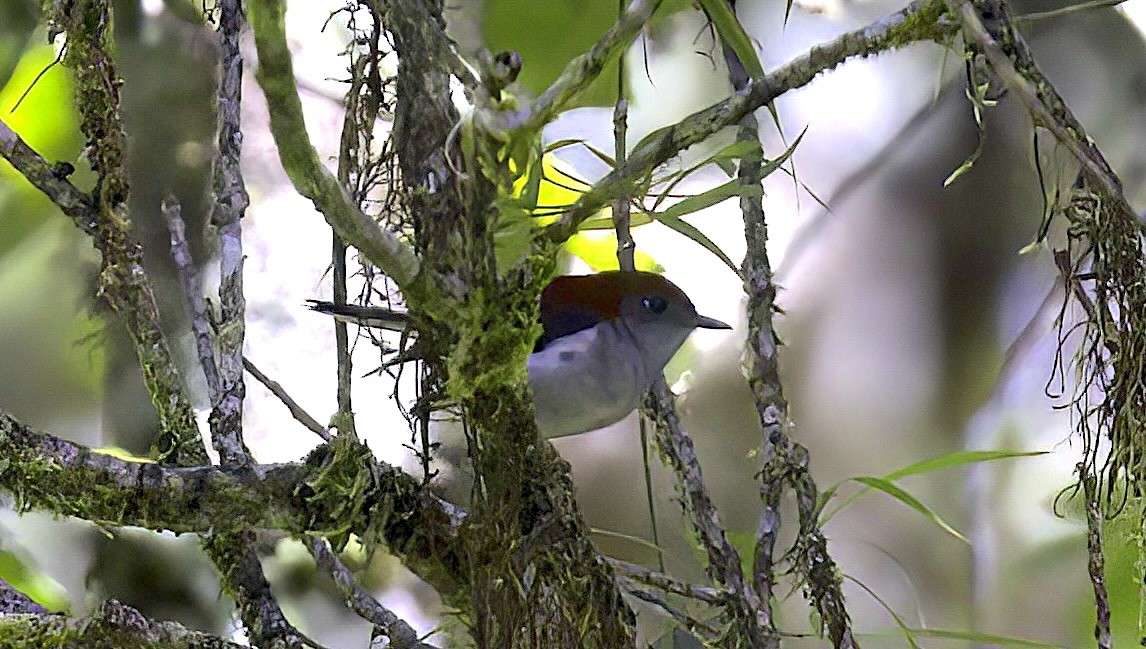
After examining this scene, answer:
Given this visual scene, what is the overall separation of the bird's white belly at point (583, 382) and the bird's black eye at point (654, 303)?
0.16 ft

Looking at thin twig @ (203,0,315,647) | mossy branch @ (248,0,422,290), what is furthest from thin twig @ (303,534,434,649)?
mossy branch @ (248,0,422,290)

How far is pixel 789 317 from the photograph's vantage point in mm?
1151

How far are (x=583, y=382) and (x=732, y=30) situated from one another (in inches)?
9.9

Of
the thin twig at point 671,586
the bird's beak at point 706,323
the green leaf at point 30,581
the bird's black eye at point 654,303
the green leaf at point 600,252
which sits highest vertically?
the green leaf at point 600,252

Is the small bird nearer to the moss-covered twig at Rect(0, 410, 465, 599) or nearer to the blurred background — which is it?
the moss-covered twig at Rect(0, 410, 465, 599)

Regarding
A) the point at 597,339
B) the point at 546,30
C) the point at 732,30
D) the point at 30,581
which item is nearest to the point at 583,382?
the point at 597,339

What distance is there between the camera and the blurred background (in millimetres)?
1002

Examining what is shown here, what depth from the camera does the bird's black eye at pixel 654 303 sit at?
0.59 metres

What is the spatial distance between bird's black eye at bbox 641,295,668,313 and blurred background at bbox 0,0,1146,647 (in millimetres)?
390

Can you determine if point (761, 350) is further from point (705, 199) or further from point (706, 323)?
point (705, 199)

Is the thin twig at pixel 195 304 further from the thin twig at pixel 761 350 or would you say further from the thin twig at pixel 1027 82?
the thin twig at pixel 1027 82

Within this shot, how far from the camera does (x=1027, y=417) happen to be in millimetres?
1082

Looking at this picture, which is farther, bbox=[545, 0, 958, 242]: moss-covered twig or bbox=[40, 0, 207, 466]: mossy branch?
bbox=[40, 0, 207, 466]: mossy branch

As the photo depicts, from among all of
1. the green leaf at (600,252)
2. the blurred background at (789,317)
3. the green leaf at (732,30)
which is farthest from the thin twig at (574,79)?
the blurred background at (789,317)
